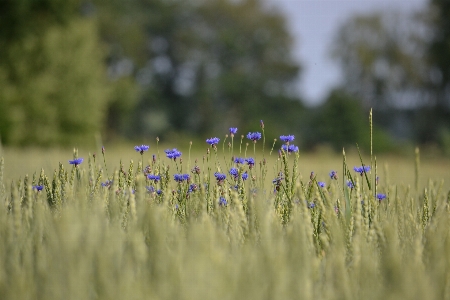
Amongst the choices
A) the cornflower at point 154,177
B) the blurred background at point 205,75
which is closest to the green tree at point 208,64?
the blurred background at point 205,75

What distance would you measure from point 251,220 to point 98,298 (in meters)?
0.71

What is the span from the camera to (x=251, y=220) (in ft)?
6.47

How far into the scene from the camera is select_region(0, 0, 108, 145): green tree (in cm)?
1611

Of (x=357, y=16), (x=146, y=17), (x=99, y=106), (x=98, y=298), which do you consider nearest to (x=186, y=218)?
(x=98, y=298)

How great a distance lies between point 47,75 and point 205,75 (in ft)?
74.2

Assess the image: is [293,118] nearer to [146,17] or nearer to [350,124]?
[350,124]

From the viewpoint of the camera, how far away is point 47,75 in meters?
18.0

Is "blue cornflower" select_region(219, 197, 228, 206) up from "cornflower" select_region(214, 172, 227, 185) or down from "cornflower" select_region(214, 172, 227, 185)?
down

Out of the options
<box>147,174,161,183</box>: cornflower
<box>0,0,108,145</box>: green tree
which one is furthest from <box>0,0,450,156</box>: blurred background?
<box>147,174,161,183</box>: cornflower

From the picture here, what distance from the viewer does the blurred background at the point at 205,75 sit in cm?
1748

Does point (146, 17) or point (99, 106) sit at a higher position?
point (146, 17)

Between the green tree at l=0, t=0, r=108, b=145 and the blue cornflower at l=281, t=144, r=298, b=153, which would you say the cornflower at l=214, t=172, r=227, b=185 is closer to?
the blue cornflower at l=281, t=144, r=298, b=153

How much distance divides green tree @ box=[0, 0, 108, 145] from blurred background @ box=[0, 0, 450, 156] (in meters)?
0.05

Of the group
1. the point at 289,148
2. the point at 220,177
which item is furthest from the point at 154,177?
the point at 289,148
